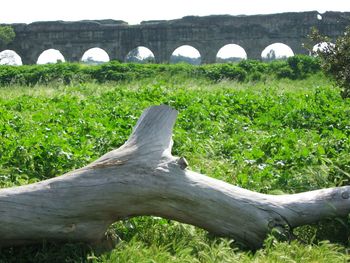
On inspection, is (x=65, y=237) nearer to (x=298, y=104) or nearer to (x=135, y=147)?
(x=135, y=147)

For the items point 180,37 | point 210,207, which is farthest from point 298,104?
point 180,37

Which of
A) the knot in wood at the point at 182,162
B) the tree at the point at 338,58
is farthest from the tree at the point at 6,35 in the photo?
the knot in wood at the point at 182,162

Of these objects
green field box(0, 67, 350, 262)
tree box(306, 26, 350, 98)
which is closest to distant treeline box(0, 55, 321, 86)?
green field box(0, 67, 350, 262)

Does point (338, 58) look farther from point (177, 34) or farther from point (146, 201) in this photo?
point (177, 34)

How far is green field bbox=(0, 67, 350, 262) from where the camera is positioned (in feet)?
13.3

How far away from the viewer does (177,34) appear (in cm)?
3009

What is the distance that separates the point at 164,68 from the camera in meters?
20.1

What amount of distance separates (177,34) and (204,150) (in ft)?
78.1

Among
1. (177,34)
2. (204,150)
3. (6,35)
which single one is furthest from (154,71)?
(6,35)

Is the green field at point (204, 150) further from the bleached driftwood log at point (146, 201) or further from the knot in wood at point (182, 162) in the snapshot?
the knot in wood at point (182, 162)

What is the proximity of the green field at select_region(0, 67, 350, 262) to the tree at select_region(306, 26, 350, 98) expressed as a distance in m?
0.84

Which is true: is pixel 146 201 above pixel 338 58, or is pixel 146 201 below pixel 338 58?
below

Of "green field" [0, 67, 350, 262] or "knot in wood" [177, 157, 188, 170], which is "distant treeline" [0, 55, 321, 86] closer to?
"green field" [0, 67, 350, 262]

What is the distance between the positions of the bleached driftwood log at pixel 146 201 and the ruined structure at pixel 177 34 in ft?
85.5
